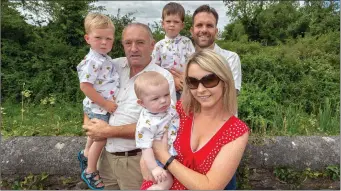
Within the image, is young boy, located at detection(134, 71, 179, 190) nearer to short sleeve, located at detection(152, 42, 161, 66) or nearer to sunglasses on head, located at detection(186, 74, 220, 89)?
sunglasses on head, located at detection(186, 74, 220, 89)

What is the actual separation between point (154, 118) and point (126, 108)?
58cm

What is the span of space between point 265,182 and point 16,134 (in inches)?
107

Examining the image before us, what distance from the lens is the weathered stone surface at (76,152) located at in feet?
14.1

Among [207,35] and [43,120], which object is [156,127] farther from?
[43,120]

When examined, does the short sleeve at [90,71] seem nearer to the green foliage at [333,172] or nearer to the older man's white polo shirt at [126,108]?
the older man's white polo shirt at [126,108]

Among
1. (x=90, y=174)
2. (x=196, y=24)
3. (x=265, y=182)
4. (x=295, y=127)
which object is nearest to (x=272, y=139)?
(x=265, y=182)

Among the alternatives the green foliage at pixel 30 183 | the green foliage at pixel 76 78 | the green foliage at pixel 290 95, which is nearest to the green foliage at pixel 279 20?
the green foliage at pixel 76 78

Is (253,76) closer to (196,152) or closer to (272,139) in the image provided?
(272,139)

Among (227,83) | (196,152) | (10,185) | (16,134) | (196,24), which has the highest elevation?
(196,24)

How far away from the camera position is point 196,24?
153 inches

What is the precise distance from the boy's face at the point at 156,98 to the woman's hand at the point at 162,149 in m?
0.17

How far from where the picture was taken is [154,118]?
281 centimetres

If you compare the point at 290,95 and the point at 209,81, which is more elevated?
the point at 209,81

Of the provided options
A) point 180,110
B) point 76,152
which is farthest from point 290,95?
point 180,110
